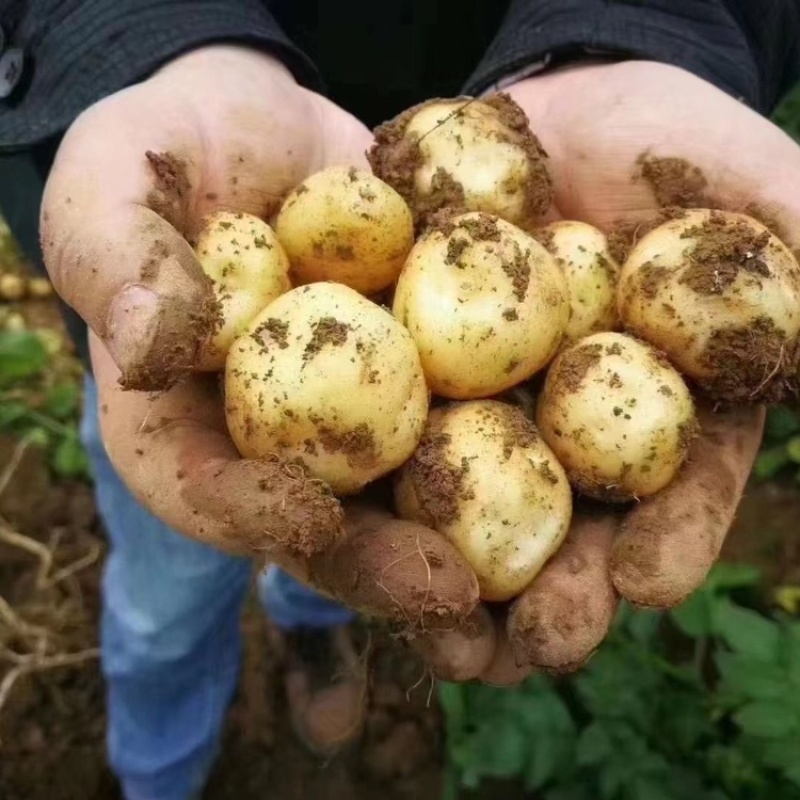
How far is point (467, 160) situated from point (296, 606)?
124cm

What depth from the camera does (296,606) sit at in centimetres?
231

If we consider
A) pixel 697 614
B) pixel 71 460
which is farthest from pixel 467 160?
pixel 71 460

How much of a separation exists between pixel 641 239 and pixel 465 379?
0.37 m

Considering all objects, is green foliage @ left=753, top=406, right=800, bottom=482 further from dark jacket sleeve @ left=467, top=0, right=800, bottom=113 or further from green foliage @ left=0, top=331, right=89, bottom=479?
green foliage @ left=0, top=331, right=89, bottom=479

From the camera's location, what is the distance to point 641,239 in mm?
1437

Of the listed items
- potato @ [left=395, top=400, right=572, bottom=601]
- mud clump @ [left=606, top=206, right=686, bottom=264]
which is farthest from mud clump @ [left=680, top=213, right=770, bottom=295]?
potato @ [left=395, top=400, right=572, bottom=601]

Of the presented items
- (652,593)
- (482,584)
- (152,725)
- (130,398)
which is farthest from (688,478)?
(152,725)

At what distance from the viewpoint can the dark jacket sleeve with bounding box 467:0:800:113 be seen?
5.33ft

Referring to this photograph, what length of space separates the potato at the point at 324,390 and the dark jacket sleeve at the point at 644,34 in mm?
707

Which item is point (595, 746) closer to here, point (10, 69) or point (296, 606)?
point (296, 606)

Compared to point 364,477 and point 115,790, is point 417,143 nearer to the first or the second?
point 364,477

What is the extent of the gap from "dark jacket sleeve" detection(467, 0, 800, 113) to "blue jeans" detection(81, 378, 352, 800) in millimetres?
A: 952

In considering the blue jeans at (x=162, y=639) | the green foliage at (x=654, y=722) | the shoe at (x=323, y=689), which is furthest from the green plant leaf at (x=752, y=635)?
the shoe at (x=323, y=689)

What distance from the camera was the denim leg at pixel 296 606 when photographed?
2244 mm
